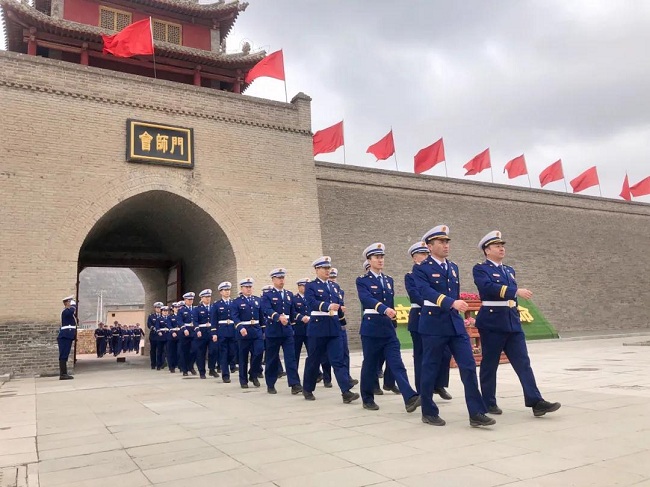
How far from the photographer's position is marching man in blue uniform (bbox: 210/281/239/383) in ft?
27.2

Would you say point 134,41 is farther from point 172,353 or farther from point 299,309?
point 299,309

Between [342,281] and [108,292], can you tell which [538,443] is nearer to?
[342,281]

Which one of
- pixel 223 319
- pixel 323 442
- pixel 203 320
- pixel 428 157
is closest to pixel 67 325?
pixel 203 320

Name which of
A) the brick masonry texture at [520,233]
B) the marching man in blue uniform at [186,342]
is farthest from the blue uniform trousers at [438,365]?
the brick masonry texture at [520,233]

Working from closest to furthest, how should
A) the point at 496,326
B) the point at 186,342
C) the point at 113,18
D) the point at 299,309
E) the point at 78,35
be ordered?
the point at 496,326
the point at 299,309
the point at 186,342
the point at 78,35
the point at 113,18

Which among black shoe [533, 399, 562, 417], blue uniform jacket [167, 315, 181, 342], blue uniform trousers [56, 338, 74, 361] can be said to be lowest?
black shoe [533, 399, 562, 417]

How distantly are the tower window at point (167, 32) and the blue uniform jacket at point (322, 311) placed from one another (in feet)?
43.8

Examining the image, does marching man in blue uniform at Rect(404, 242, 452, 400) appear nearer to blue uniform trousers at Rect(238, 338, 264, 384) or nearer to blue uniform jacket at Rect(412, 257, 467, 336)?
blue uniform jacket at Rect(412, 257, 467, 336)

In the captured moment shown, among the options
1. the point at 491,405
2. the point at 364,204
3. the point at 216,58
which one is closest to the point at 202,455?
the point at 491,405

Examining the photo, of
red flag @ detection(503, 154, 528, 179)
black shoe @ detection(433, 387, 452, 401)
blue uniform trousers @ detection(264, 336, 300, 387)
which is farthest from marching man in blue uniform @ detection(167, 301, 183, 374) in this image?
red flag @ detection(503, 154, 528, 179)

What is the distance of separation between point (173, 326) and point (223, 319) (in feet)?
9.93

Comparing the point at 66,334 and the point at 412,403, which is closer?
the point at 412,403

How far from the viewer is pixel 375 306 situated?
16.4ft

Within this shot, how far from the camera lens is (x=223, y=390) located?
7.18m
